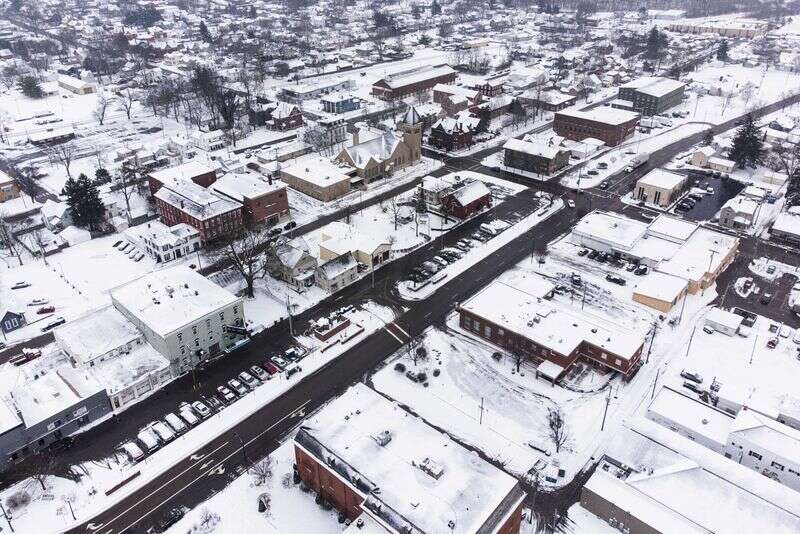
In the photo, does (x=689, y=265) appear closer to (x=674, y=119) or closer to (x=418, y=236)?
(x=418, y=236)

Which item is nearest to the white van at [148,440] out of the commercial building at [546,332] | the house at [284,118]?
the commercial building at [546,332]

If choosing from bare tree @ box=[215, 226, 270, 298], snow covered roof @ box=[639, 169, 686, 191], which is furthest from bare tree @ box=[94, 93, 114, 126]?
snow covered roof @ box=[639, 169, 686, 191]

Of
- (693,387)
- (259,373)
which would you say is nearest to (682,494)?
(693,387)

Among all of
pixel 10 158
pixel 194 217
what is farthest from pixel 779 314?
pixel 10 158

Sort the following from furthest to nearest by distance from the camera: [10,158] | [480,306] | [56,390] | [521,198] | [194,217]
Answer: [10,158], [521,198], [194,217], [480,306], [56,390]

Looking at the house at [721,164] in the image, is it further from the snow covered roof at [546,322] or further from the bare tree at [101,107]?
the bare tree at [101,107]

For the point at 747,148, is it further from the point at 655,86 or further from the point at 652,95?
the point at 655,86

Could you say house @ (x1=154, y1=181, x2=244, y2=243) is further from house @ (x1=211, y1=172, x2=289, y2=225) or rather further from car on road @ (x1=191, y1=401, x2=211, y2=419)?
car on road @ (x1=191, y1=401, x2=211, y2=419)
